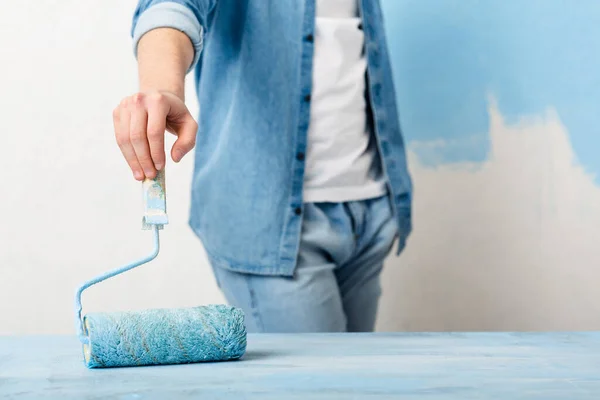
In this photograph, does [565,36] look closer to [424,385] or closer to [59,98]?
[59,98]

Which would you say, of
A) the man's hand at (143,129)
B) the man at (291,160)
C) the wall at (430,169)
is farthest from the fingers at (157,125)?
the wall at (430,169)

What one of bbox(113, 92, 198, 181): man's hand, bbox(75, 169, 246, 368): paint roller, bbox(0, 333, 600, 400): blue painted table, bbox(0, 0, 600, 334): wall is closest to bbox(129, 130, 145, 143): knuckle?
bbox(113, 92, 198, 181): man's hand

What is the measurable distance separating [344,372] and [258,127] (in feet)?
1.95

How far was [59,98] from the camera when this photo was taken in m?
2.00

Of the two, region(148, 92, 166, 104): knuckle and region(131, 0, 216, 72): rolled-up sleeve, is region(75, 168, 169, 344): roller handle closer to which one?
region(148, 92, 166, 104): knuckle

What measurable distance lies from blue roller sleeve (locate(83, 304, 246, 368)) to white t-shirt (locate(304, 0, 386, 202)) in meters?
0.46

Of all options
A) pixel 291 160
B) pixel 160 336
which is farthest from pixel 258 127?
pixel 160 336

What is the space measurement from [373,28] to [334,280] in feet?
1.44

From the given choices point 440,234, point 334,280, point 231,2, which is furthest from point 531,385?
point 440,234

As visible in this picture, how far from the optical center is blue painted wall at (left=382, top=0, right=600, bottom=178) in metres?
1.96

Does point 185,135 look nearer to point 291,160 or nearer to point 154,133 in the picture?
point 154,133

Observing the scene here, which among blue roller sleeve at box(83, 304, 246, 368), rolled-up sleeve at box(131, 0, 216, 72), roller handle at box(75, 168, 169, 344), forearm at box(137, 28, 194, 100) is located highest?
rolled-up sleeve at box(131, 0, 216, 72)

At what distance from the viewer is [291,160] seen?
47.4 inches

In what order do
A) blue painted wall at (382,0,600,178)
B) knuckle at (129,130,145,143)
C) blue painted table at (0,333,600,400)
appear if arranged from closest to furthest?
blue painted table at (0,333,600,400) < knuckle at (129,130,145,143) < blue painted wall at (382,0,600,178)
